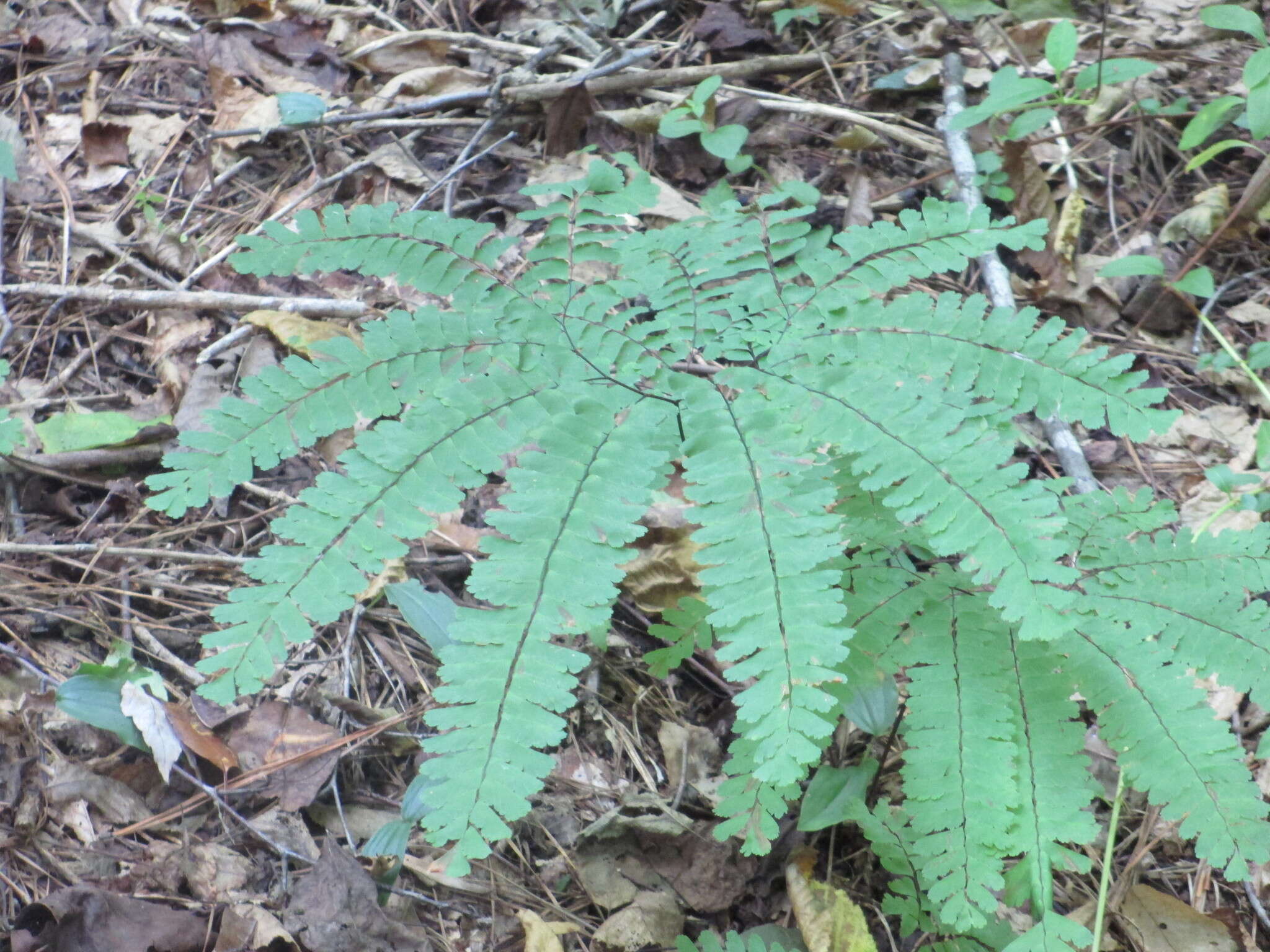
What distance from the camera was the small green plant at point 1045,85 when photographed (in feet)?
10.3

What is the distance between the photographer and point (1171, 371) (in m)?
3.30

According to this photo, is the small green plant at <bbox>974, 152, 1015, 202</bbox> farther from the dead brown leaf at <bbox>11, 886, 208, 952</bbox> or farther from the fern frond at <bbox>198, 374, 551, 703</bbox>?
the dead brown leaf at <bbox>11, 886, 208, 952</bbox>

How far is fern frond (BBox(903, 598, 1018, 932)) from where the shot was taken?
1688mm

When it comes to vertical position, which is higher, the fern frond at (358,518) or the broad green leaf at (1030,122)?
the broad green leaf at (1030,122)

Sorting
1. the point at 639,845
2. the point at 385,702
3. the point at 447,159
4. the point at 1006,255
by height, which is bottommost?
the point at 639,845

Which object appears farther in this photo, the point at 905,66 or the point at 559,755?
the point at 905,66

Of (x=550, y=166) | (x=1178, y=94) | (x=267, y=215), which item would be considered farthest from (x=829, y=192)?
(x=267, y=215)

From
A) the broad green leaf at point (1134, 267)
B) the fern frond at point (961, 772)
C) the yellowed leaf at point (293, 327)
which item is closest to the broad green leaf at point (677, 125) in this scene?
the yellowed leaf at point (293, 327)

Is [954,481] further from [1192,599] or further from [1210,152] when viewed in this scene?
[1210,152]

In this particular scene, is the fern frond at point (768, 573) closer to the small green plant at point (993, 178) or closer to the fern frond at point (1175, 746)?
the fern frond at point (1175, 746)

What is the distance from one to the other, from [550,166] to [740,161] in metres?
0.73

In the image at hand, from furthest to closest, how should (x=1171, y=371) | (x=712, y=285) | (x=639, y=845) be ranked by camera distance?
(x=1171, y=371)
(x=712, y=285)
(x=639, y=845)

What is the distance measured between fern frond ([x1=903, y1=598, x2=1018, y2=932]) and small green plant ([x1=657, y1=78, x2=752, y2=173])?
2.26 m

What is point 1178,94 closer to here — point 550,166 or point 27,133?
point 550,166
